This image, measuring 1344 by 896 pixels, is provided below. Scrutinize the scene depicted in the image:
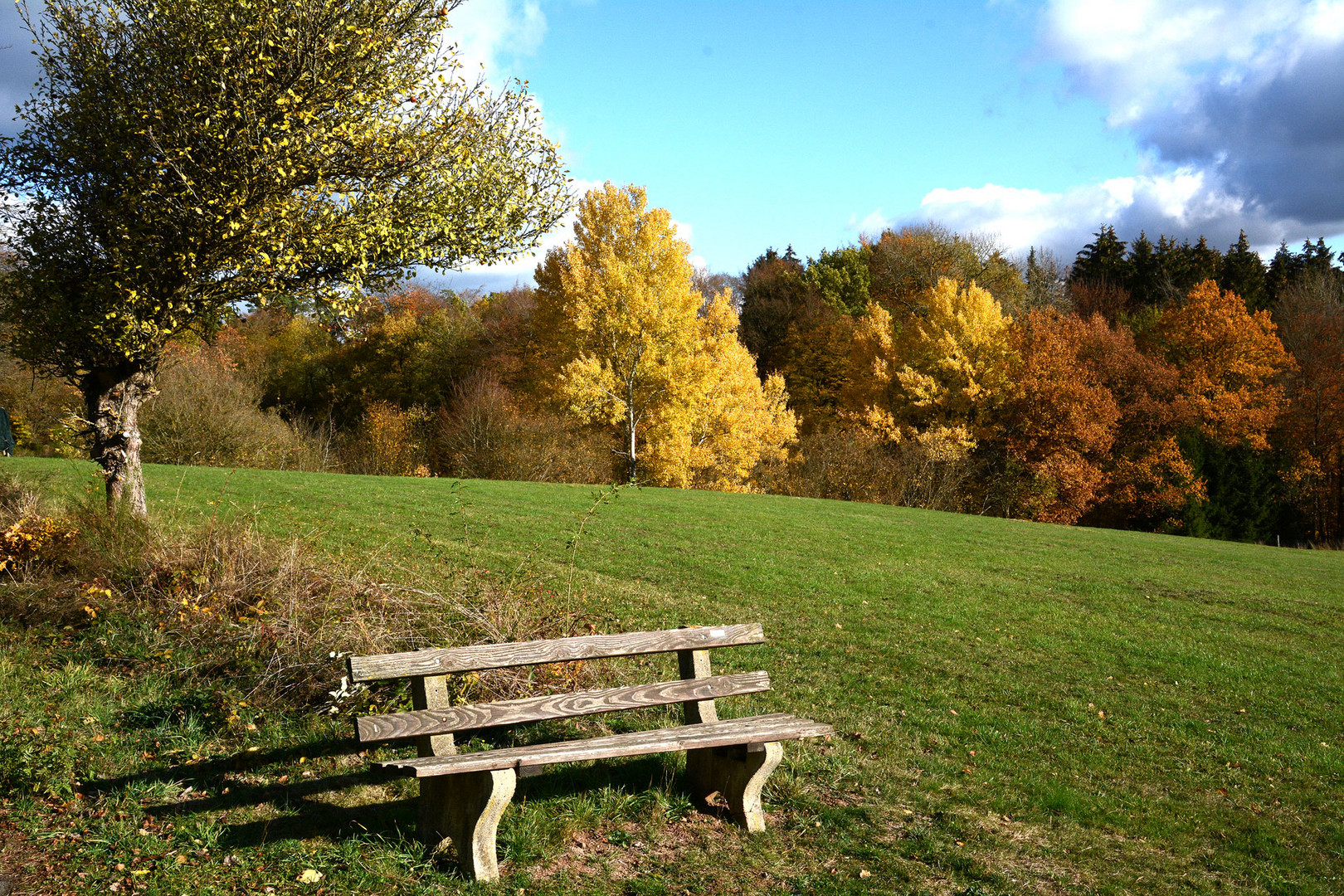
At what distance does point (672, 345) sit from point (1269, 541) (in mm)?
27102

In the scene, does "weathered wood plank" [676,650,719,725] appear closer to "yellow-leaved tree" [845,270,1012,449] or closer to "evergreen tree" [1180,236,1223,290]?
"yellow-leaved tree" [845,270,1012,449]

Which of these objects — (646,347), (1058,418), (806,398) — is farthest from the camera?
(806,398)

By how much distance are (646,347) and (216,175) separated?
80.6 feet

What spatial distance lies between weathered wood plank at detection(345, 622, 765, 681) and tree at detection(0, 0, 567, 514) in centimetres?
504

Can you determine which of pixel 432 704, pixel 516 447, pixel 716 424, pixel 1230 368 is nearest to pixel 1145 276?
pixel 1230 368

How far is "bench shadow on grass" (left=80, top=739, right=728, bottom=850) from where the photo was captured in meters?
4.23

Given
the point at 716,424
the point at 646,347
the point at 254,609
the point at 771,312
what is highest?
the point at 771,312

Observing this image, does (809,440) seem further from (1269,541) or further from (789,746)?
(789,746)

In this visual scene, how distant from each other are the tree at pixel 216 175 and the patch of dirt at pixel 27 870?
199 inches

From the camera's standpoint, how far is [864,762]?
221 inches

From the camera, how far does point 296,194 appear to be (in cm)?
806

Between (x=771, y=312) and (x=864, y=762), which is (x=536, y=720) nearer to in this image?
(x=864, y=762)

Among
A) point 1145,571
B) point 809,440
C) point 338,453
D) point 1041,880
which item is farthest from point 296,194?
point 809,440

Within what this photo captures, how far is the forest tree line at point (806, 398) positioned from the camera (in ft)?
90.2
